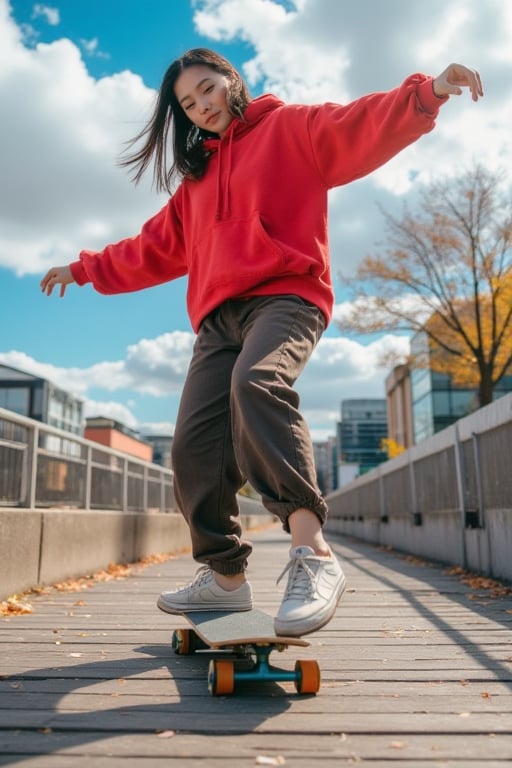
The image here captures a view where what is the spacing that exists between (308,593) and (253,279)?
1.16 metres

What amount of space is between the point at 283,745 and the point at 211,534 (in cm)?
115

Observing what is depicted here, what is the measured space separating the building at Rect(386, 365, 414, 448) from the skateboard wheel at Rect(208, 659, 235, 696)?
56.0 m

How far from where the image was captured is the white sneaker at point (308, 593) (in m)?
2.12


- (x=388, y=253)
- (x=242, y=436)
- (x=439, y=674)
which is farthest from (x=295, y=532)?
(x=388, y=253)

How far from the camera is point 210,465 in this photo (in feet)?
9.38

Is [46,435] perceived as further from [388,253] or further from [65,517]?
[388,253]

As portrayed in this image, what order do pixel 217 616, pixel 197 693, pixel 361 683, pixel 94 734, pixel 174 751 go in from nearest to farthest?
pixel 174 751 < pixel 94 734 < pixel 197 693 < pixel 361 683 < pixel 217 616

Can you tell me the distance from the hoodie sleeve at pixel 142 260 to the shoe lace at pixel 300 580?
1728mm

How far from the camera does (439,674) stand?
2.54 m

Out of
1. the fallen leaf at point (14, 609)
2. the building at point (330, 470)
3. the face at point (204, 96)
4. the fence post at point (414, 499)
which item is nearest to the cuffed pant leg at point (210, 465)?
the face at point (204, 96)

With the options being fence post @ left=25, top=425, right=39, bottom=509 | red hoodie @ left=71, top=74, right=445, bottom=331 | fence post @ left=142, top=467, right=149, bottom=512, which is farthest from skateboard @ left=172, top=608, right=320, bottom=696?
fence post @ left=142, top=467, right=149, bottom=512

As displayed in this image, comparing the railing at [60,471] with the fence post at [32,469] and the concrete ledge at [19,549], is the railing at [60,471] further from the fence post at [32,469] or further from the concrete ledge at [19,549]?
the concrete ledge at [19,549]

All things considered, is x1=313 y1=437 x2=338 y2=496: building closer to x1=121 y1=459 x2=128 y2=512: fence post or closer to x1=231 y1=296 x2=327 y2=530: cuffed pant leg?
x1=121 y1=459 x2=128 y2=512: fence post

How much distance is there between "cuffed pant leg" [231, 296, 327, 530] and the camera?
2.39 metres
